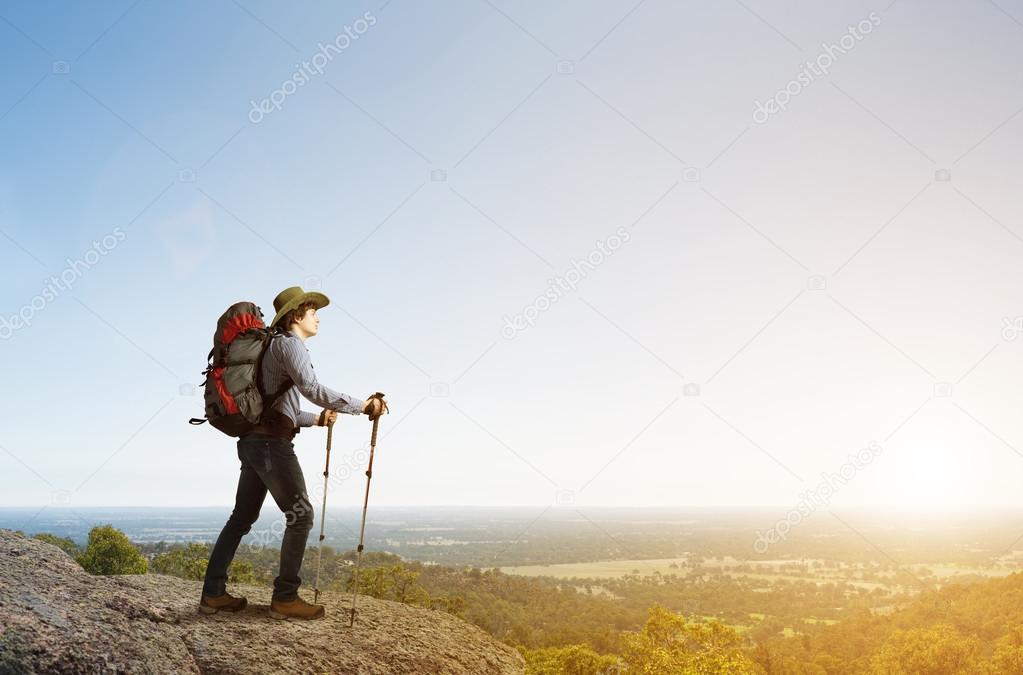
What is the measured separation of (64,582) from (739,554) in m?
201

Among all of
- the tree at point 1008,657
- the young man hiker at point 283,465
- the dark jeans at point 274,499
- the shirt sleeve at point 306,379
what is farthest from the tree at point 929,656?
the shirt sleeve at point 306,379

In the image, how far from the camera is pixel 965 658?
6662cm

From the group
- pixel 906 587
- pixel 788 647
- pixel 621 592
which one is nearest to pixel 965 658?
pixel 788 647

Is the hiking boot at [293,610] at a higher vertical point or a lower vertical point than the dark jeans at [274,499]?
lower

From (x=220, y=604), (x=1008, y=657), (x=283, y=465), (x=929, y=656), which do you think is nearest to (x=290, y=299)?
(x=283, y=465)

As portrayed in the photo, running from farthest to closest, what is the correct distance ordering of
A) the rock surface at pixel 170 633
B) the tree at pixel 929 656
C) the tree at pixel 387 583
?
1. the tree at pixel 929 656
2. the tree at pixel 387 583
3. the rock surface at pixel 170 633

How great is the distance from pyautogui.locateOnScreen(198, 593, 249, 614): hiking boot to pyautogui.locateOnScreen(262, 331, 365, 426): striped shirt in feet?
6.01

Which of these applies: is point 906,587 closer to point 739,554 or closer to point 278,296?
point 739,554

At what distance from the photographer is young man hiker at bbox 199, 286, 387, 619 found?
5.89 meters

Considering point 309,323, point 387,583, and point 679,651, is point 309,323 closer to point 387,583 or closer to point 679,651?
point 679,651

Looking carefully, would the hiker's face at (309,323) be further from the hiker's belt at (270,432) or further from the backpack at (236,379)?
the hiker's belt at (270,432)

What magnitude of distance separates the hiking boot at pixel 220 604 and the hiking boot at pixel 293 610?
31 centimetres

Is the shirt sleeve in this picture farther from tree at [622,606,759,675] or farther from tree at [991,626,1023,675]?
tree at [991,626,1023,675]

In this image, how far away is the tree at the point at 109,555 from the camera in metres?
39.3
